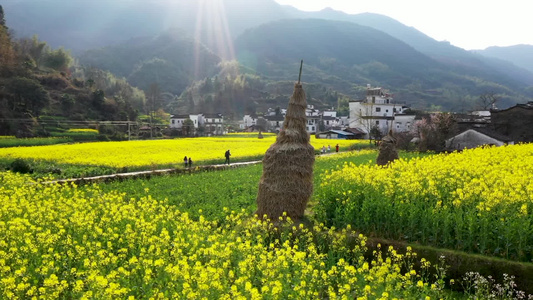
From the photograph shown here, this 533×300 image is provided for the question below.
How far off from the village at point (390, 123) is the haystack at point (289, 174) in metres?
Answer: 14.5

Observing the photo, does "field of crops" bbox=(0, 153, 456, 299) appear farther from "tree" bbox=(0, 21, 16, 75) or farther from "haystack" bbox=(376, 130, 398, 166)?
"tree" bbox=(0, 21, 16, 75)

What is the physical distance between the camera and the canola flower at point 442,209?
26.9ft

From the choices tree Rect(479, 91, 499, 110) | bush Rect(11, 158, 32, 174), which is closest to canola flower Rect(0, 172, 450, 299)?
bush Rect(11, 158, 32, 174)

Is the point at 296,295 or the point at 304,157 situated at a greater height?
the point at 304,157

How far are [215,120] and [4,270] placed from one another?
104080mm

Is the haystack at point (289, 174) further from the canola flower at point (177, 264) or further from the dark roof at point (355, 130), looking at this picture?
the dark roof at point (355, 130)

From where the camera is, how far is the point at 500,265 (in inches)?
298

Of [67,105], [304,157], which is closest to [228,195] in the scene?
[304,157]

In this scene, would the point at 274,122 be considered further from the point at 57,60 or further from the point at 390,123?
the point at 57,60

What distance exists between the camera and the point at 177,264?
309 inches

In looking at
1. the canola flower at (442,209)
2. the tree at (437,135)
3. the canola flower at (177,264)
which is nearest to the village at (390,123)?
the tree at (437,135)

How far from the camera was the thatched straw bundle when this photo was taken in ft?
38.5

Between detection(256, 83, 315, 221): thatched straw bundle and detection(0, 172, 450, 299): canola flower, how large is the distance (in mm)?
996

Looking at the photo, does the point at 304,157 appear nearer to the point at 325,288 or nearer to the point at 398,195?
the point at 398,195
